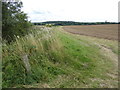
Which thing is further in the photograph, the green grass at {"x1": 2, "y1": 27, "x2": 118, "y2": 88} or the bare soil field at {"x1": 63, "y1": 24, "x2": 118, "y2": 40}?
the bare soil field at {"x1": 63, "y1": 24, "x2": 118, "y2": 40}

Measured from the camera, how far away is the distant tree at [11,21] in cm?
732

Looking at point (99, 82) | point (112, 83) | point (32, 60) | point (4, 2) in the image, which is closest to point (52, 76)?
point (32, 60)

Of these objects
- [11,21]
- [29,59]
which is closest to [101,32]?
[11,21]

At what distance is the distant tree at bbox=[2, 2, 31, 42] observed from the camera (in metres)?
7.32

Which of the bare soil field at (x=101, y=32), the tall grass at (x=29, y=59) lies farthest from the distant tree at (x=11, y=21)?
the bare soil field at (x=101, y=32)

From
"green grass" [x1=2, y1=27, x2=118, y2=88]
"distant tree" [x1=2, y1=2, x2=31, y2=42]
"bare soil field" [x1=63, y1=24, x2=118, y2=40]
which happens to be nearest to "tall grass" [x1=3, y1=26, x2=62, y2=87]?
"green grass" [x1=2, y1=27, x2=118, y2=88]

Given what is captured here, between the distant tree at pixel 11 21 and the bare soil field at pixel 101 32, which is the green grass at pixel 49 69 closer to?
the distant tree at pixel 11 21

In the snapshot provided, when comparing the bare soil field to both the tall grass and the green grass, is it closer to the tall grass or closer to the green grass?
the green grass

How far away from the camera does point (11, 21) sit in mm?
7543

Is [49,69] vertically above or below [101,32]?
below

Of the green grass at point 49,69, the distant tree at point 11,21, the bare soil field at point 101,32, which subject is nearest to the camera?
the green grass at point 49,69

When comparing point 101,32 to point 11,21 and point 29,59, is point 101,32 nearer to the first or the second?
point 11,21

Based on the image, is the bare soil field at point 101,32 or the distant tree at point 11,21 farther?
the bare soil field at point 101,32

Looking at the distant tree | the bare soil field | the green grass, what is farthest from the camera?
the bare soil field
